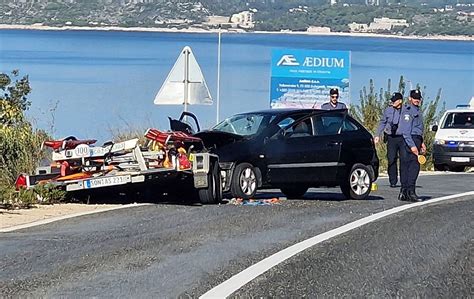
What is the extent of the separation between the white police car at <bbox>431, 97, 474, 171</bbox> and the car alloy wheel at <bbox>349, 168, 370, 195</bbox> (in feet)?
39.2

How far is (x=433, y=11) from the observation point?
456ft

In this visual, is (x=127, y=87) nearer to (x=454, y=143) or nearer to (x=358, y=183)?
(x=454, y=143)

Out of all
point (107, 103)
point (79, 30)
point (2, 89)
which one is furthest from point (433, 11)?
point (2, 89)

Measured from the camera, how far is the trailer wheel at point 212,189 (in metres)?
16.3

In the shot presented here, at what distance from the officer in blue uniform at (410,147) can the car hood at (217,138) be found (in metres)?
2.74

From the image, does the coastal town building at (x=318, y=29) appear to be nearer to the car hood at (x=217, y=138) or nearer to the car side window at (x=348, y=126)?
the car side window at (x=348, y=126)

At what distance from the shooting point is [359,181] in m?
18.3

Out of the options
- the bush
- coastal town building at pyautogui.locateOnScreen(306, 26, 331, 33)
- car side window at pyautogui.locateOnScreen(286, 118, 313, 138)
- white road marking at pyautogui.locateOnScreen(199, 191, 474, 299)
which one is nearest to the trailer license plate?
the bush

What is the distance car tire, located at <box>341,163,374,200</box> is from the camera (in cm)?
1812

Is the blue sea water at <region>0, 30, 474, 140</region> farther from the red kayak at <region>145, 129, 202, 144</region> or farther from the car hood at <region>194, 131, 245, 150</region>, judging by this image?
the red kayak at <region>145, 129, 202, 144</region>

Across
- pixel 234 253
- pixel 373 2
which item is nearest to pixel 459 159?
pixel 234 253

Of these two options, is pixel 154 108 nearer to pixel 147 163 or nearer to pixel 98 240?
pixel 147 163

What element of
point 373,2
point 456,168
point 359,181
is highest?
point 373,2

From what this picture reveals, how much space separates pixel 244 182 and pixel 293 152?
3.31 ft
